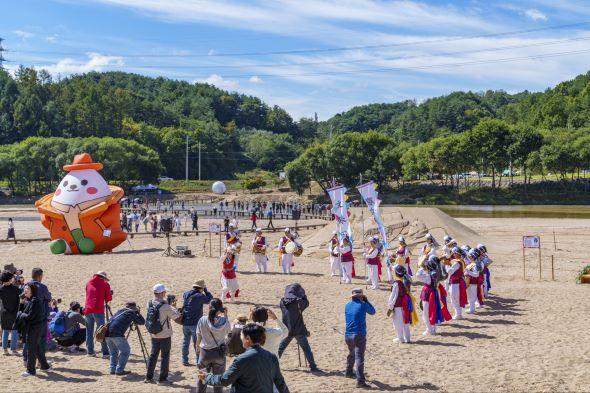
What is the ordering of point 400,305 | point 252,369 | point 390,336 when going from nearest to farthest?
point 252,369 → point 400,305 → point 390,336

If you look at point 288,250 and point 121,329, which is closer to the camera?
point 121,329

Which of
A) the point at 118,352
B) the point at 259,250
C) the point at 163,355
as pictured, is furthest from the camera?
the point at 259,250

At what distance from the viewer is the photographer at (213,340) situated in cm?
952

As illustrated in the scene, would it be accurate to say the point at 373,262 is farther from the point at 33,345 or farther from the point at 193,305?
the point at 33,345

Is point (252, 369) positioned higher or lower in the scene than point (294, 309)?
higher

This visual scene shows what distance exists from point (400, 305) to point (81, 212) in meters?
20.5

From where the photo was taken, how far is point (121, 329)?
1120 cm

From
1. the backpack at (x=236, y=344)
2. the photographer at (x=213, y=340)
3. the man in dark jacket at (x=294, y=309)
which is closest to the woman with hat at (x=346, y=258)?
the man in dark jacket at (x=294, y=309)

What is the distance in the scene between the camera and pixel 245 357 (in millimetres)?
6676

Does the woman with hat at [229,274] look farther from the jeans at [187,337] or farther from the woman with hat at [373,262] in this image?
the jeans at [187,337]

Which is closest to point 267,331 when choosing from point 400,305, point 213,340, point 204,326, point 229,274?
point 213,340

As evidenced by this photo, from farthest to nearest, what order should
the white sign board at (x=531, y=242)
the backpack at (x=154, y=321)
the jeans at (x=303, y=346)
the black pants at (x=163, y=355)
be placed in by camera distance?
1. the white sign board at (x=531, y=242)
2. the jeans at (x=303, y=346)
3. the black pants at (x=163, y=355)
4. the backpack at (x=154, y=321)

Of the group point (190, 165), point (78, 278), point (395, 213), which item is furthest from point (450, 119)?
point (78, 278)

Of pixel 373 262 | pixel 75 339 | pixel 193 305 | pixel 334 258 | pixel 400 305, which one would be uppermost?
pixel 193 305
